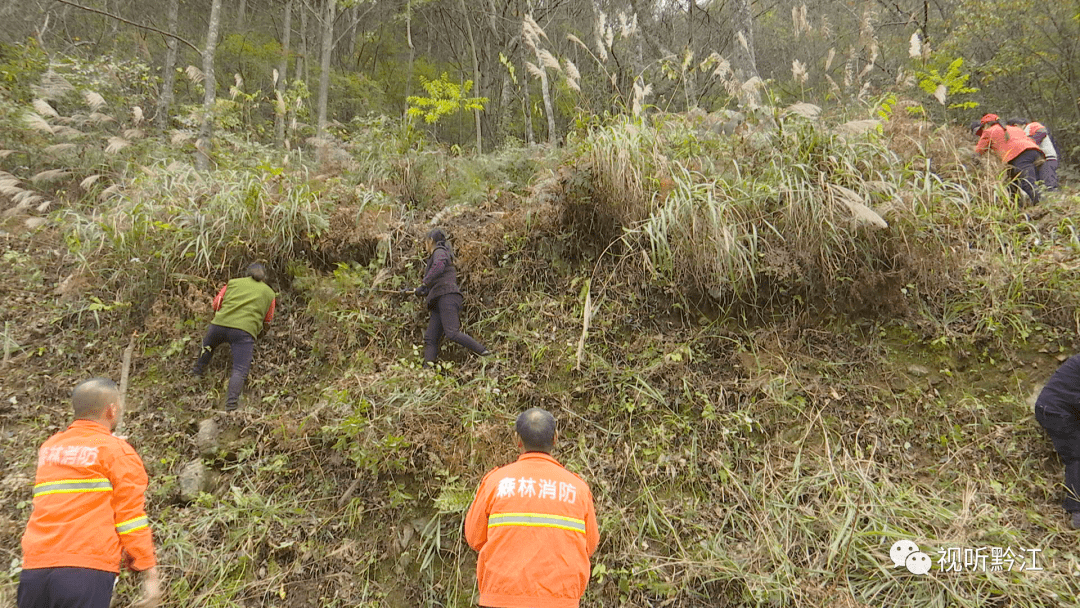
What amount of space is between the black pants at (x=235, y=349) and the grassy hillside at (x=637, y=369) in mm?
190

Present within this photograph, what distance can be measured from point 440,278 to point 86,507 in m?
3.18

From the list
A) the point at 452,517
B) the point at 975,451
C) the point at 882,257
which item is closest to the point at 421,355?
the point at 452,517

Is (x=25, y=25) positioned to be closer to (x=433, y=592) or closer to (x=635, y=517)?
(x=433, y=592)

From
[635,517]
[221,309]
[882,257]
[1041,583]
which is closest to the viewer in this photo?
[1041,583]

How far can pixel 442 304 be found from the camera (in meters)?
5.14

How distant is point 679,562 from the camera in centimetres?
348

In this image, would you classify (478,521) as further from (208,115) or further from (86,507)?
(208,115)

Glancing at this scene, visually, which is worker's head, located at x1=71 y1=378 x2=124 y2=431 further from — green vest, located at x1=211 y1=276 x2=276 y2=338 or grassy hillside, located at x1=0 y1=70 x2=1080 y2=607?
green vest, located at x1=211 y1=276 x2=276 y2=338

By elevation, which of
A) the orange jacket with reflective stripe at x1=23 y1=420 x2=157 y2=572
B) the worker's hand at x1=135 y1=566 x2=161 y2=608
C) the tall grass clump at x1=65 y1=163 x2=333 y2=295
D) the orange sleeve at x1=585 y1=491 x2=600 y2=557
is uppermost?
the tall grass clump at x1=65 y1=163 x2=333 y2=295

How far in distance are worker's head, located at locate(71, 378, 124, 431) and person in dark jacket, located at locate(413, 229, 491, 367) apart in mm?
2489

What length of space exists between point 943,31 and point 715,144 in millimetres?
9066

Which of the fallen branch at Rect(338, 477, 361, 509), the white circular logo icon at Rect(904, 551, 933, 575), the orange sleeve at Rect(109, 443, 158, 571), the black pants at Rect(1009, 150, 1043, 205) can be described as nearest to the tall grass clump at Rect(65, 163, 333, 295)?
the fallen branch at Rect(338, 477, 361, 509)

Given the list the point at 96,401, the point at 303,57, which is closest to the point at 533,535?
the point at 96,401

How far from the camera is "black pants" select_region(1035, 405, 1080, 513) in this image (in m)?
3.38
